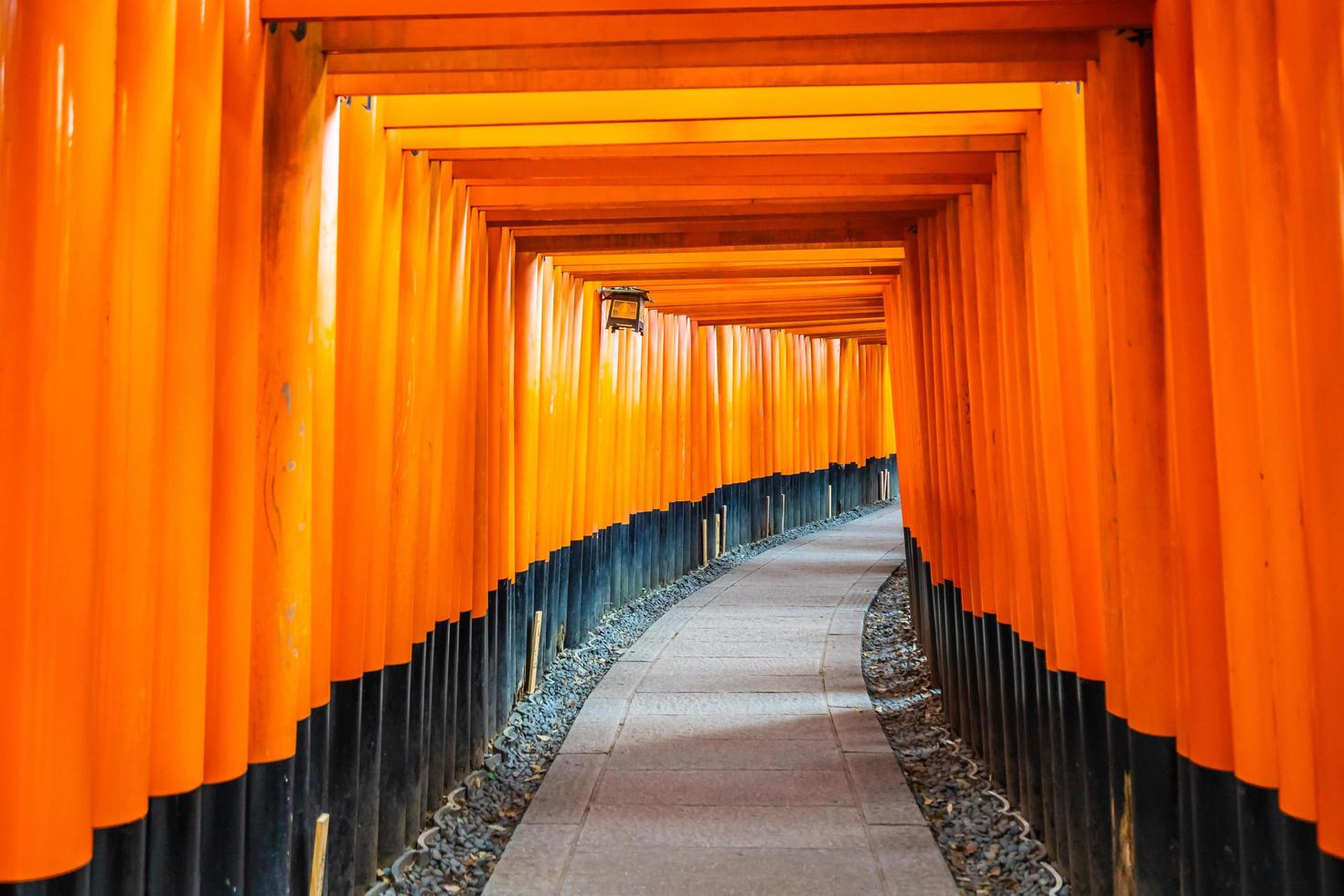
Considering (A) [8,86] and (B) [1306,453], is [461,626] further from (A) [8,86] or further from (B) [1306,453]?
(B) [1306,453]

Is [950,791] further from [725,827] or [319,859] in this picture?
[319,859]

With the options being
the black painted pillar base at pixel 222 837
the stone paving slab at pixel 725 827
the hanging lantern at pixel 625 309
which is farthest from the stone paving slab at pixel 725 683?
the black painted pillar base at pixel 222 837

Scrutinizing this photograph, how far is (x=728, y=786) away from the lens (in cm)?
529

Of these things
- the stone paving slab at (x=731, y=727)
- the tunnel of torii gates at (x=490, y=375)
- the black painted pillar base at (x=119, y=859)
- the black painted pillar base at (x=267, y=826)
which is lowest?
the stone paving slab at (x=731, y=727)

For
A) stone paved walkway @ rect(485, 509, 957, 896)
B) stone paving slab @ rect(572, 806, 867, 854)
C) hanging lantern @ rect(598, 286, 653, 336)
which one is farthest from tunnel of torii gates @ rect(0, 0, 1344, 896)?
hanging lantern @ rect(598, 286, 653, 336)

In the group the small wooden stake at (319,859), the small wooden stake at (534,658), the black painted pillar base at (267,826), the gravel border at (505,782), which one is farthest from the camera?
the small wooden stake at (534,658)

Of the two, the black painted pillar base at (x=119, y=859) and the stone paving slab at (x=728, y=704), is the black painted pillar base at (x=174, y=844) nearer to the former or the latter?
the black painted pillar base at (x=119, y=859)

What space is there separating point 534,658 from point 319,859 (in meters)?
3.81

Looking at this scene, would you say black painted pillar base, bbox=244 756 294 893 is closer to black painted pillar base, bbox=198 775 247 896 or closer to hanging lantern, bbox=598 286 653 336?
black painted pillar base, bbox=198 775 247 896

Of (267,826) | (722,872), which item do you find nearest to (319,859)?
(267,826)

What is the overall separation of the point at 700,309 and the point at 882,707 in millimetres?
6025

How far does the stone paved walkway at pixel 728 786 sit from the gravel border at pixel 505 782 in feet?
0.51

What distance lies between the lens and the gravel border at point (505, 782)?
4332 millimetres

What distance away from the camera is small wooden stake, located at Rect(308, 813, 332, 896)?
338cm
